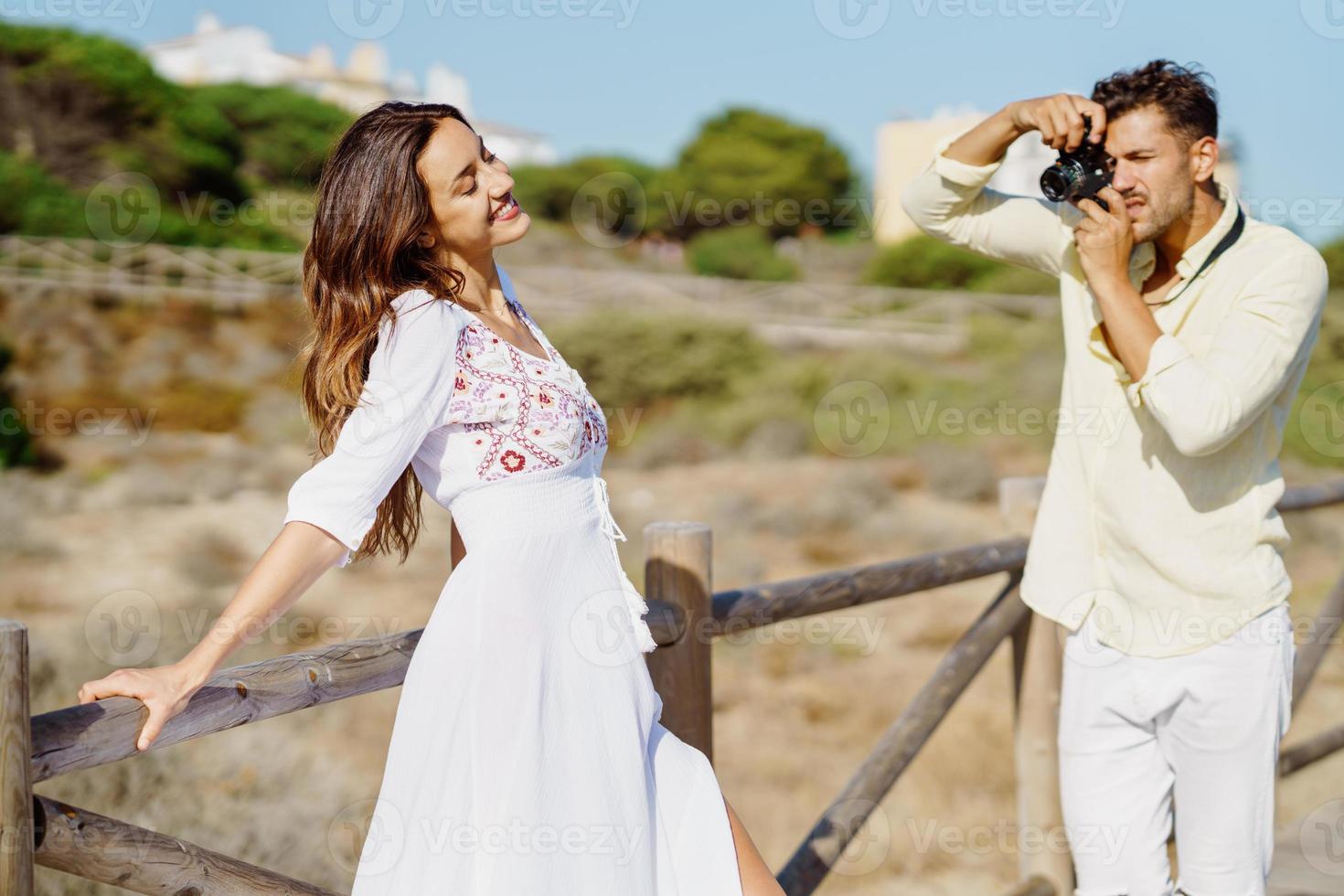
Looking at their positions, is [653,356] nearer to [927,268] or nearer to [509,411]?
[927,268]

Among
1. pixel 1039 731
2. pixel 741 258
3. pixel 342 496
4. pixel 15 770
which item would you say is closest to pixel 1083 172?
pixel 342 496

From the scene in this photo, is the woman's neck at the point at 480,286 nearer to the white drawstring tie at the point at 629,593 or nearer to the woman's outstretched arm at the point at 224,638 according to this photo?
the white drawstring tie at the point at 629,593

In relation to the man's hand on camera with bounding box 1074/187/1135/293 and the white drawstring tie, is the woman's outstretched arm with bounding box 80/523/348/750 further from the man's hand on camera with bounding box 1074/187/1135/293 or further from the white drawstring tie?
the man's hand on camera with bounding box 1074/187/1135/293

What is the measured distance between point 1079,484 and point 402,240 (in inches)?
49.1

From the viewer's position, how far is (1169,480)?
6.84ft

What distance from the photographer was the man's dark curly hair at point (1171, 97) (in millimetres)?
2033

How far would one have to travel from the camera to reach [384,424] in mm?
1506

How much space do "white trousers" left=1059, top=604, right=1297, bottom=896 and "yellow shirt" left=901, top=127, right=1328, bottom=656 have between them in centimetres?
5

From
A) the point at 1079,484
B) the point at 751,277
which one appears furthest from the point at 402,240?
the point at 751,277

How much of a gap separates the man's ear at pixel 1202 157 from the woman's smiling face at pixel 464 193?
43.2 inches

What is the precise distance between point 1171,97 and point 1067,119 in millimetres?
162

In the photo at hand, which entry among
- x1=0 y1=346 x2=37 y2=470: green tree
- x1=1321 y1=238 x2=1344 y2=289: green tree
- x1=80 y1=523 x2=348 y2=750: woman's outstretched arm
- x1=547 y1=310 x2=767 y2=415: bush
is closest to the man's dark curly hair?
x1=80 y1=523 x2=348 y2=750: woman's outstretched arm

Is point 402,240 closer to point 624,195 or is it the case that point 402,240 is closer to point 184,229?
point 184,229

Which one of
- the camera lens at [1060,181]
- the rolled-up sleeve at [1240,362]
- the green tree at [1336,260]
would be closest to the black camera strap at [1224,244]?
the rolled-up sleeve at [1240,362]
